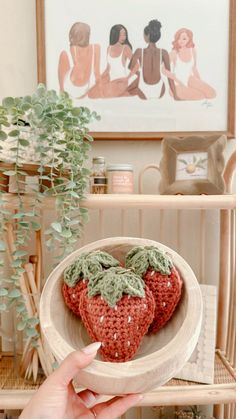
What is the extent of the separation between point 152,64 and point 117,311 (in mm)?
931

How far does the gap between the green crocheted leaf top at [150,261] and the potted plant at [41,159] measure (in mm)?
358

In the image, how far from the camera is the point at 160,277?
21.3 inches

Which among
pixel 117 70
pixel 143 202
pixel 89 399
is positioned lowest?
pixel 89 399

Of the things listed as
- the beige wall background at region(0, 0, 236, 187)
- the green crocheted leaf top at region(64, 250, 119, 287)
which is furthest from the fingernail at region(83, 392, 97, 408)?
the beige wall background at region(0, 0, 236, 187)

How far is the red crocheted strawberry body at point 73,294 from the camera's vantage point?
1.79 feet

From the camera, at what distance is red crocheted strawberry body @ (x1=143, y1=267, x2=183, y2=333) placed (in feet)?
1.77

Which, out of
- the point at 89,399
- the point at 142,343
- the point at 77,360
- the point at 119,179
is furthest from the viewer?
the point at 119,179

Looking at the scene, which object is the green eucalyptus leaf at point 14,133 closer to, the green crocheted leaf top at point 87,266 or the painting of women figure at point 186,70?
the green crocheted leaf top at point 87,266

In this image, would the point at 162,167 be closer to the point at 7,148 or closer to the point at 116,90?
the point at 116,90

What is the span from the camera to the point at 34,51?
48.1 inches

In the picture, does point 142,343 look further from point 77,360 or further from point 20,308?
point 20,308

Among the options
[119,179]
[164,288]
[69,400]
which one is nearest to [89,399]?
[69,400]

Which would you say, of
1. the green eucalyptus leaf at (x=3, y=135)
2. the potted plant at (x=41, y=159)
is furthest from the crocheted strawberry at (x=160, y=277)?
the green eucalyptus leaf at (x=3, y=135)

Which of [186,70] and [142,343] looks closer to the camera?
[142,343]
